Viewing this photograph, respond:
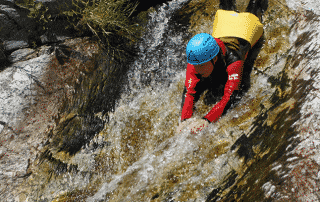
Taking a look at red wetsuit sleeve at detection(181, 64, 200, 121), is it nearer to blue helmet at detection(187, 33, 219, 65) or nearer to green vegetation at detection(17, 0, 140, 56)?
blue helmet at detection(187, 33, 219, 65)

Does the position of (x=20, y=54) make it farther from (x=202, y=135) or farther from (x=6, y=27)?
(x=202, y=135)

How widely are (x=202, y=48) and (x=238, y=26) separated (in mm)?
791

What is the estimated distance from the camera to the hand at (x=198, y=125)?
8.39 feet

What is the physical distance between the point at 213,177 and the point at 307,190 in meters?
0.88

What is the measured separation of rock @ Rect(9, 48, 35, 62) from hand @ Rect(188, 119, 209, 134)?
2.48 m

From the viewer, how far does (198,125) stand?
260 centimetres

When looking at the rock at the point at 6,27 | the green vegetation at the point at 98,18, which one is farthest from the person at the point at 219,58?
the rock at the point at 6,27

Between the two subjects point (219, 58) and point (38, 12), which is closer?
point (219, 58)

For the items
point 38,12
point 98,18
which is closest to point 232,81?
point 98,18

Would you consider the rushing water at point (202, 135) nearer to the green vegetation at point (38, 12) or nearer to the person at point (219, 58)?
the person at point (219, 58)

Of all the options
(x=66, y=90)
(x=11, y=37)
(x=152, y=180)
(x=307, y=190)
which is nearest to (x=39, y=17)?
(x=11, y=37)

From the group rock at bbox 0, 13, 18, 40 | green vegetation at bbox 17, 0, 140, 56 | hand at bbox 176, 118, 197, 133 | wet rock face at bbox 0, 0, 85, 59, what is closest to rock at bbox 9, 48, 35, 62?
wet rock face at bbox 0, 0, 85, 59

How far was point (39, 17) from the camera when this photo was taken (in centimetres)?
265

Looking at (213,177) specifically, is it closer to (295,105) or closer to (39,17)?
(295,105)
